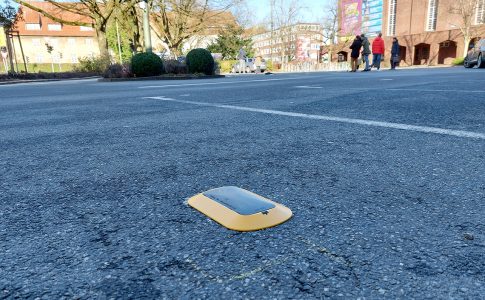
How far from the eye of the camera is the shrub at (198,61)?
14656mm

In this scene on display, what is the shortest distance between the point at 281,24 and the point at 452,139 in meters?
46.1

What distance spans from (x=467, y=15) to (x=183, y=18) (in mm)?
27401

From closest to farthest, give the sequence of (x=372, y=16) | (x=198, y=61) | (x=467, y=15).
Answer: (x=198, y=61)
(x=467, y=15)
(x=372, y=16)

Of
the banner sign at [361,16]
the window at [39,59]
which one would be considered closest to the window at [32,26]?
the window at [39,59]

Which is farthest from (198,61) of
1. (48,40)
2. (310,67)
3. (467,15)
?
(48,40)

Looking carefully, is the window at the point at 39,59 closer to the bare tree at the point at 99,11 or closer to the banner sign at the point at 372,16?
the bare tree at the point at 99,11

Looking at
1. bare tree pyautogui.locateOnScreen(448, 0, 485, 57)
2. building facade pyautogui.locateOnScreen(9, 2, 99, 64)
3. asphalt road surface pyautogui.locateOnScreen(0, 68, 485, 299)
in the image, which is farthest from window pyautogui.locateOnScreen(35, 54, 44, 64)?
asphalt road surface pyautogui.locateOnScreen(0, 68, 485, 299)

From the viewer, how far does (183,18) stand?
2917 cm

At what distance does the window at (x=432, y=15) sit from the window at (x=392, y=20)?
182 inches

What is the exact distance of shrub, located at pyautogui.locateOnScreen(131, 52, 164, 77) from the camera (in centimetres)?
1377

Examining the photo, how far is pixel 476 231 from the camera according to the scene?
95 centimetres

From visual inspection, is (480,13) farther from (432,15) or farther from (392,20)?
(392,20)

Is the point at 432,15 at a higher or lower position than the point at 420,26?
higher

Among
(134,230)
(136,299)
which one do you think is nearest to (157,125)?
(134,230)
